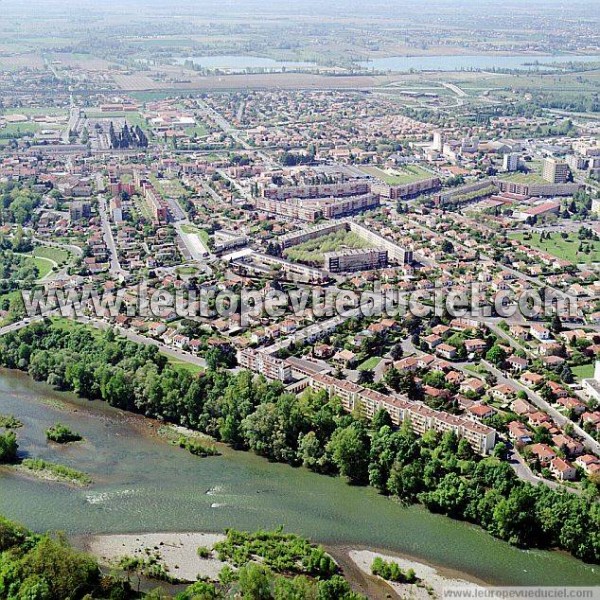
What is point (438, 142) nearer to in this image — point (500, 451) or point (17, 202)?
point (17, 202)

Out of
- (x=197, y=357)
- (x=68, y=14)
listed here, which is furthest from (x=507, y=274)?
(x=68, y=14)

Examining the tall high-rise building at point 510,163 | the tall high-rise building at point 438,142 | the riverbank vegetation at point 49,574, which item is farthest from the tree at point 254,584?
the tall high-rise building at point 438,142

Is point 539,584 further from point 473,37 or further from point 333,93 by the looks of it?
point 473,37

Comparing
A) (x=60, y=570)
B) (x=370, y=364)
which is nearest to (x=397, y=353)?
(x=370, y=364)

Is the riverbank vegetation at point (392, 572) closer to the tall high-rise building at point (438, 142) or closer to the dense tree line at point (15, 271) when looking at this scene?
the dense tree line at point (15, 271)

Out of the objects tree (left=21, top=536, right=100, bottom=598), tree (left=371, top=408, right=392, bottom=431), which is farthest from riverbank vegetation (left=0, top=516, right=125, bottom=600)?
tree (left=371, top=408, right=392, bottom=431)
